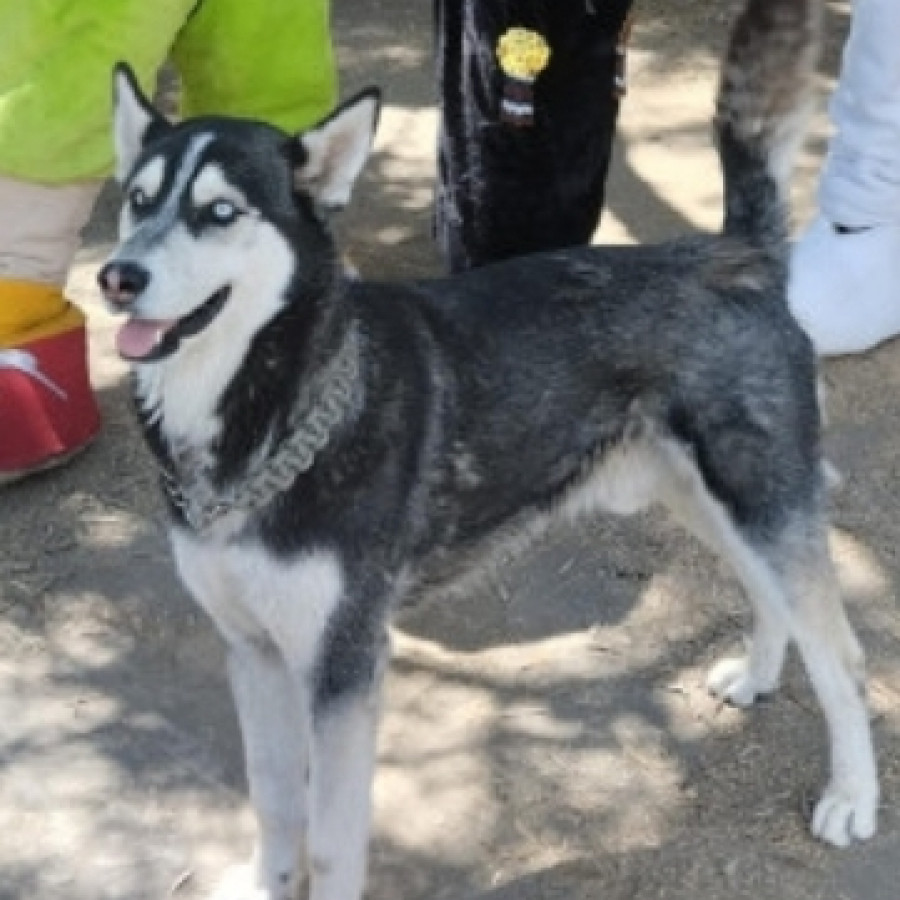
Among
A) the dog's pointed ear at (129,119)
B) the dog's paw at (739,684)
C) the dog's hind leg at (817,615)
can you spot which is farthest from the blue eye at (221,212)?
the dog's paw at (739,684)

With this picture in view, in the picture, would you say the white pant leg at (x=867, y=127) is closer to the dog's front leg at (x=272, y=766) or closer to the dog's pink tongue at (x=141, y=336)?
the dog's front leg at (x=272, y=766)

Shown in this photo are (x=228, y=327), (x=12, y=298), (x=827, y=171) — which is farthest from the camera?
(x=827, y=171)

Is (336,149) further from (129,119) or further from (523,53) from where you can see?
(523,53)

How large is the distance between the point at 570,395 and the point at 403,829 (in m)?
0.88

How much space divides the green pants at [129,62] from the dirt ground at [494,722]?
2.73ft

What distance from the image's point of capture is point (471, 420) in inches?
122

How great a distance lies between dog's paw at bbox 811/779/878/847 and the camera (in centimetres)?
335

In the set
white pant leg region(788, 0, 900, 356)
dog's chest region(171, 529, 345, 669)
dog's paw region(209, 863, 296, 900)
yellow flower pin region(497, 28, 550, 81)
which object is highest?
yellow flower pin region(497, 28, 550, 81)

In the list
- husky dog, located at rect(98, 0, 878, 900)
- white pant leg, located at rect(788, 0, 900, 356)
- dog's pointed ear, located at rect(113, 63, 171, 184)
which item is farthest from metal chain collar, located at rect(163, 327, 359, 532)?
white pant leg, located at rect(788, 0, 900, 356)

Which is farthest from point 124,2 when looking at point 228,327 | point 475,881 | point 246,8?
point 475,881

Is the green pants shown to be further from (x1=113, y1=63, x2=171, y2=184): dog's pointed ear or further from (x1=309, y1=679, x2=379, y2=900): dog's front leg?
(x1=309, y1=679, x2=379, y2=900): dog's front leg

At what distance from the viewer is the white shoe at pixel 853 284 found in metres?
4.79

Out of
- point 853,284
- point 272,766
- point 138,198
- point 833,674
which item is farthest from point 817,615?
point 853,284

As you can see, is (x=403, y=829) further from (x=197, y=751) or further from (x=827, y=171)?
(x=827, y=171)
